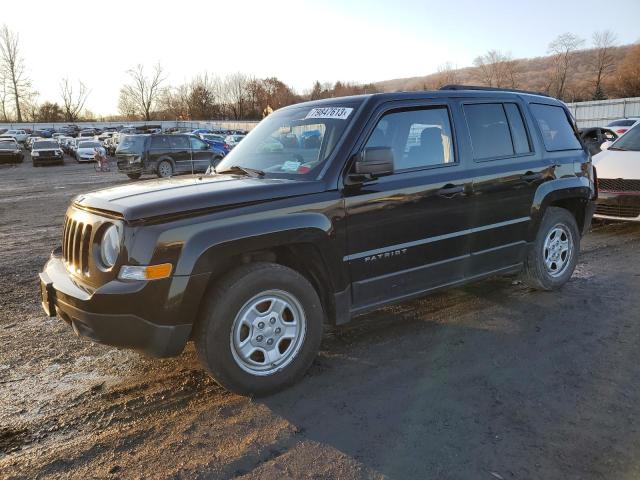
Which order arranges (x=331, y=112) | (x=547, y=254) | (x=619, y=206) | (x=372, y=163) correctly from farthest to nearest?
(x=619, y=206) < (x=547, y=254) < (x=331, y=112) < (x=372, y=163)

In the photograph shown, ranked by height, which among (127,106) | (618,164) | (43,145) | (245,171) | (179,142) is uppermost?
(127,106)

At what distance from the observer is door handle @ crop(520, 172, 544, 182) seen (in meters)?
4.71

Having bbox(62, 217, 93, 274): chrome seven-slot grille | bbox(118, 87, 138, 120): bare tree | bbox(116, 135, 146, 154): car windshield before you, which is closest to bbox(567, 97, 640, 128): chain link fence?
bbox(116, 135, 146, 154): car windshield

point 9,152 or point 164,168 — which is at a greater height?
point 9,152

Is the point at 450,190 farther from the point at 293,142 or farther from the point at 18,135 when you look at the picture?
the point at 18,135

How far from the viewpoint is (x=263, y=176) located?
151 inches

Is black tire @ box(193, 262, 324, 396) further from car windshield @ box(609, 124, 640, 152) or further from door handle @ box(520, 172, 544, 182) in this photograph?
car windshield @ box(609, 124, 640, 152)

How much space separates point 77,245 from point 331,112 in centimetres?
210

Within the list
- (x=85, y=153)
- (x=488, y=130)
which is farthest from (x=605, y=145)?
(x=85, y=153)

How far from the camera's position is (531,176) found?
15.7 ft

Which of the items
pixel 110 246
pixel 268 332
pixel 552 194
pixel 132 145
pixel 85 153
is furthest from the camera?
pixel 85 153

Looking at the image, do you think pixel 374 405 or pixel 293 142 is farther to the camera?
pixel 293 142

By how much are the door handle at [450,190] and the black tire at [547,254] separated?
1.32m

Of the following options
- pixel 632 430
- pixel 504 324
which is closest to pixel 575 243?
pixel 504 324
